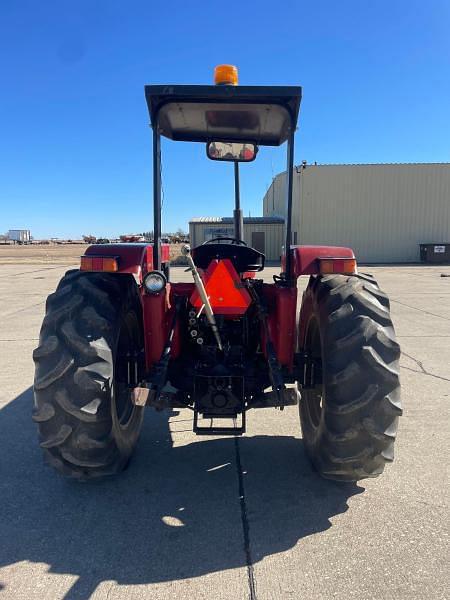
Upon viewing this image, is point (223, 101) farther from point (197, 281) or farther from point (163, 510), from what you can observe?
point (163, 510)

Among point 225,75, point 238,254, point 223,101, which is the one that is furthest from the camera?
point 238,254

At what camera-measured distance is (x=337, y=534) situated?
7.96ft

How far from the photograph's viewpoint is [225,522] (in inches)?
99.5

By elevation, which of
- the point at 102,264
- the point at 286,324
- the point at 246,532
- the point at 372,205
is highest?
the point at 372,205

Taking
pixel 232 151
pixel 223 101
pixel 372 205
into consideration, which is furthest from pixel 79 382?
pixel 372 205

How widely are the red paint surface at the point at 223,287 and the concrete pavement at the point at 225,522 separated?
1170 mm

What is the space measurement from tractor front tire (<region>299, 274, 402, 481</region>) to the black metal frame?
0.50 m

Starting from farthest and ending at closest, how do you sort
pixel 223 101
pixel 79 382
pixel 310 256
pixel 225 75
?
1. pixel 310 256
2. pixel 223 101
3. pixel 225 75
4. pixel 79 382

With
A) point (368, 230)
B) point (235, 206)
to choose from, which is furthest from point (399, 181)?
point (235, 206)

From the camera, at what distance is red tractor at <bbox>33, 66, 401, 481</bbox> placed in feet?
8.27

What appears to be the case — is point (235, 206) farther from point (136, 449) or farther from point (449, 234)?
point (449, 234)

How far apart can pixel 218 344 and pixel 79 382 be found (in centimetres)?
91

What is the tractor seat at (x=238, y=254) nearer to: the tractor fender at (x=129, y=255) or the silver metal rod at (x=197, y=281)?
the tractor fender at (x=129, y=255)

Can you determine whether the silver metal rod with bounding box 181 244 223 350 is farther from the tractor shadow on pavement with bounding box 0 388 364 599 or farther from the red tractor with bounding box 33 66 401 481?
the tractor shadow on pavement with bounding box 0 388 364 599
